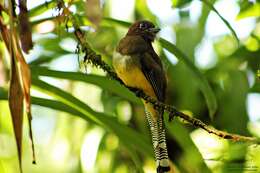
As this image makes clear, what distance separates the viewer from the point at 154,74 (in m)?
2.72

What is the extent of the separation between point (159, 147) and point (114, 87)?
0.47m

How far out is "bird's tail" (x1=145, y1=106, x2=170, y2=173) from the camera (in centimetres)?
217

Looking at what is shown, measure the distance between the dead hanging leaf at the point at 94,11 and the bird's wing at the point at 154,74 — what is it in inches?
50.0

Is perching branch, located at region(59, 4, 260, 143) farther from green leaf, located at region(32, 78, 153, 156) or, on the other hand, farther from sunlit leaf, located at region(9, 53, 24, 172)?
green leaf, located at region(32, 78, 153, 156)

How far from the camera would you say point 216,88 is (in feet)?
13.0

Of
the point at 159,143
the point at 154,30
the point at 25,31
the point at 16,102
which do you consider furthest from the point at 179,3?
the point at 16,102

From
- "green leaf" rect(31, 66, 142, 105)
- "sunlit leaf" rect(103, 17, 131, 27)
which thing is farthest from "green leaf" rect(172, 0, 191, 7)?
"green leaf" rect(31, 66, 142, 105)

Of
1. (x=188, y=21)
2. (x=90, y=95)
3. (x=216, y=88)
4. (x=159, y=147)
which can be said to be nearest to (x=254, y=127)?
(x=216, y=88)

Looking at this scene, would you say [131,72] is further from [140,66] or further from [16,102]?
[16,102]

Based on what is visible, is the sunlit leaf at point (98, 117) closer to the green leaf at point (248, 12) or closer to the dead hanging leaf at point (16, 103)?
the green leaf at point (248, 12)

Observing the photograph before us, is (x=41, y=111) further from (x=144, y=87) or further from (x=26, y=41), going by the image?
(x=26, y=41)

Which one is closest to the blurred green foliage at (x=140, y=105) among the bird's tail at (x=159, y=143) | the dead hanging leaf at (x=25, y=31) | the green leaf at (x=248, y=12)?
the green leaf at (x=248, y=12)

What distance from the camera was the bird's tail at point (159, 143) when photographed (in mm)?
2172

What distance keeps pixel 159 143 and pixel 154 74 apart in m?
0.56
